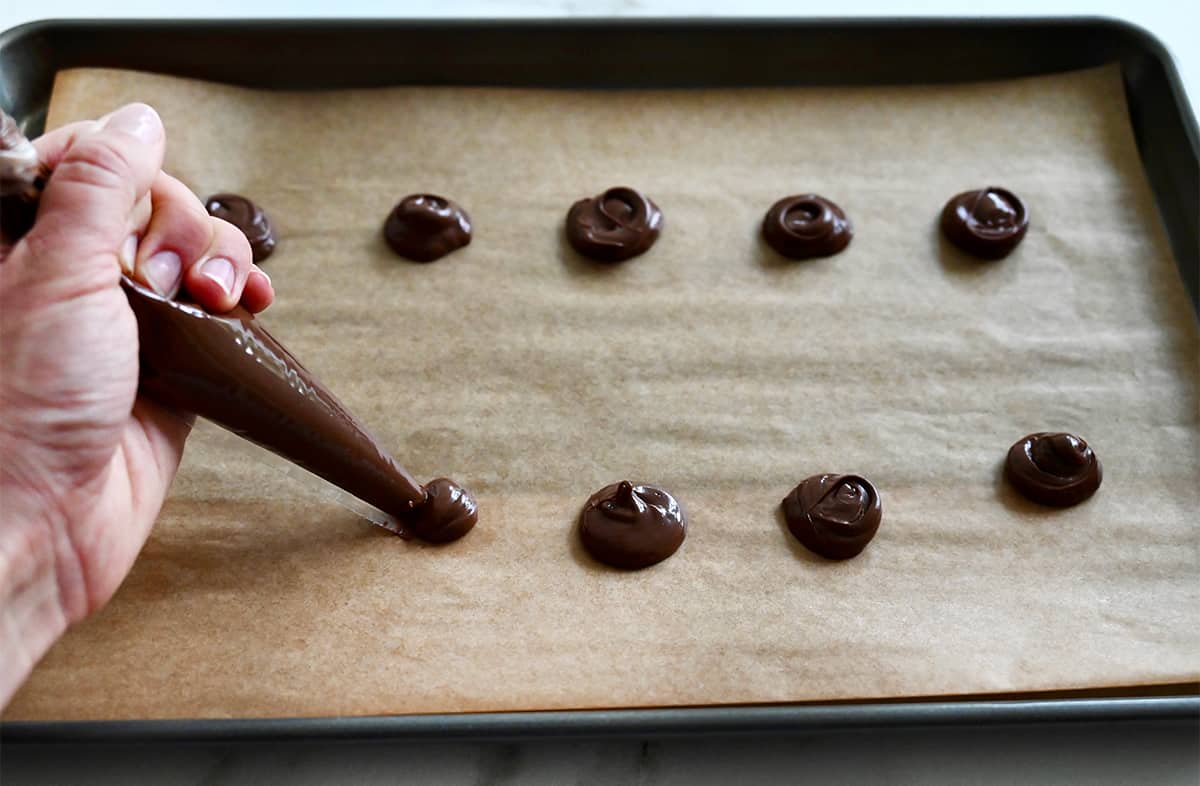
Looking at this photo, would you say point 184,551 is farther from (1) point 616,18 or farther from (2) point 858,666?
(1) point 616,18

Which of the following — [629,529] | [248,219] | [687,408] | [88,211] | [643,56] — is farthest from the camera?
[643,56]

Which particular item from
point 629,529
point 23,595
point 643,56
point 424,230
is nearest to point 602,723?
point 629,529

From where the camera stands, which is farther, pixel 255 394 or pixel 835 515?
pixel 835 515

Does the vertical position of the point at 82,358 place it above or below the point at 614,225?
above

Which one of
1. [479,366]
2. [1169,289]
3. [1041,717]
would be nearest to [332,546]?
[479,366]

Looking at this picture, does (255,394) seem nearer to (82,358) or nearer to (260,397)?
(260,397)

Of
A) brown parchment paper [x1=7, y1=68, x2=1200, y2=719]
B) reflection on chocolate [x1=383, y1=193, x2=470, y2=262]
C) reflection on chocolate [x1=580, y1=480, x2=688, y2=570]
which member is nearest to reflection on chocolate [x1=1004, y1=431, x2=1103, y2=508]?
brown parchment paper [x1=7, y1=68, x2=1200, y2=719]

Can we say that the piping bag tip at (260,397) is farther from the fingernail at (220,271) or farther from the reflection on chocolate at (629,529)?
the reflection on chocolate at (629,529)

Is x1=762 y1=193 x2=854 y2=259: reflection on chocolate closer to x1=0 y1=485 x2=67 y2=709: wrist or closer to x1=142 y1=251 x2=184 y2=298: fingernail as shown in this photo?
x1=142 y1=251 x2=184 y2=298: fingernail
